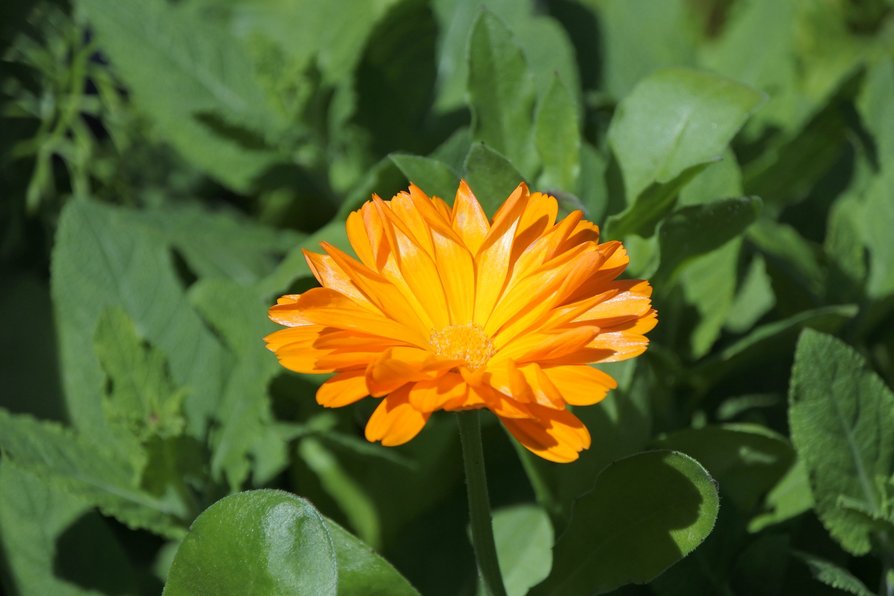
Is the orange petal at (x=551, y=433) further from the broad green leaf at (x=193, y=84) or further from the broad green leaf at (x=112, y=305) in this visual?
the broad green leaf at (x=193, y=84)

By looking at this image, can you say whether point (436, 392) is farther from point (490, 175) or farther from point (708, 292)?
point (708, 292)

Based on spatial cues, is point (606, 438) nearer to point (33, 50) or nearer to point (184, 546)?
point (184, 546)

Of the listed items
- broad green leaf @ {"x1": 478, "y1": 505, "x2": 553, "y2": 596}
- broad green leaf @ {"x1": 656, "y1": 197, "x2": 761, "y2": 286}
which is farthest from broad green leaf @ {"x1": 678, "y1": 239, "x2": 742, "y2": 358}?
broad green leaf @ {"x1": 478, "y1": 505, "x2": 553, "y2": 596}

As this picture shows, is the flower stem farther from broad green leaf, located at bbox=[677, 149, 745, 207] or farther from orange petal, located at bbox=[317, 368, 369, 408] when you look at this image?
broad green leaf, located at bbox=[677, 149, 745, 207]

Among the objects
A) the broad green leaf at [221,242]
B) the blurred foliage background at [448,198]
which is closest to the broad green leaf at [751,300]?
the blurred foliage background at [448,198]

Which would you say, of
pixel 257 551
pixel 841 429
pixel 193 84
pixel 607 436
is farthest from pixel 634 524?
pixel 193 84
